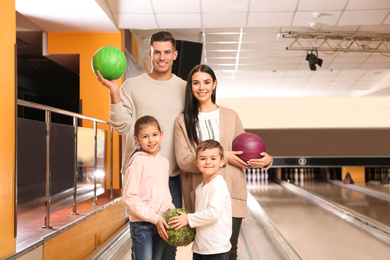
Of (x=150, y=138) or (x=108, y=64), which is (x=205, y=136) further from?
(x=108, y=64)

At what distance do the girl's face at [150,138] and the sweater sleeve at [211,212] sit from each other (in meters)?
0.32

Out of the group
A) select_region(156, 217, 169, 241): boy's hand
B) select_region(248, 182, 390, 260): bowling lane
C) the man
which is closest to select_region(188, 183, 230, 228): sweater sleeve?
select_region(156, 217, 169, 241): boy's hand

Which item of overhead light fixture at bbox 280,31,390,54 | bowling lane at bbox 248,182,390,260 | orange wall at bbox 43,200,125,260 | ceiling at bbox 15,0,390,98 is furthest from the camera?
overhead light fixture at bbox 280,31,390,54

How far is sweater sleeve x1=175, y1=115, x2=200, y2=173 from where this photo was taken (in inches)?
67.7

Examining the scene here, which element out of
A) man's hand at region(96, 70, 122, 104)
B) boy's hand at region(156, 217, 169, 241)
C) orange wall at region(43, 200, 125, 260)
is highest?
man's hand at region(96, 70, 122, 104)

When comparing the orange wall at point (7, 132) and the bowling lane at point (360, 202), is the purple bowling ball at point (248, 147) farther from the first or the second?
the bowling lane at point (360, 202)

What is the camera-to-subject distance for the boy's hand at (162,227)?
1.57 m

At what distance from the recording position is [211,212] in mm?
1620

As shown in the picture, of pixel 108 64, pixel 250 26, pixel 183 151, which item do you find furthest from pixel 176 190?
pixel 250 26

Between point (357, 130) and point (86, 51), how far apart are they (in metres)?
7.49

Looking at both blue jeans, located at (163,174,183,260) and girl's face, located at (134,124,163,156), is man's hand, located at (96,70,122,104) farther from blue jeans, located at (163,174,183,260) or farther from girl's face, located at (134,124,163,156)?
blue jeans, located at (163,174,183,260)

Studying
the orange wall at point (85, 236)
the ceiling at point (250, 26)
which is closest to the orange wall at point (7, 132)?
the orange wall at point (85, 236)

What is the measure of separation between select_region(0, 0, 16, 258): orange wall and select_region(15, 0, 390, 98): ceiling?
2.20 meters

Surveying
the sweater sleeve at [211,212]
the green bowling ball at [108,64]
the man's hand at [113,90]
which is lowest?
the sweater sleeve at [211,212]
